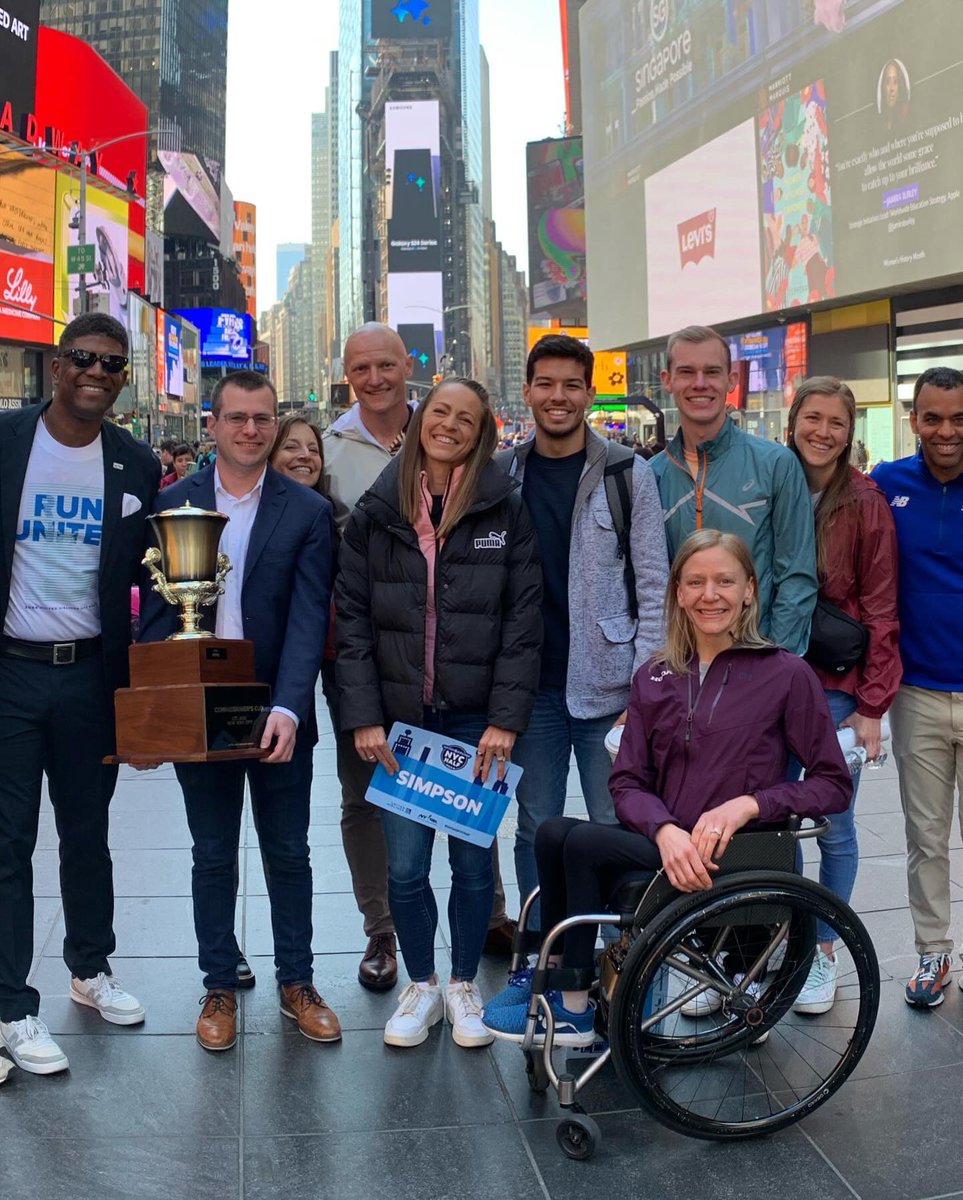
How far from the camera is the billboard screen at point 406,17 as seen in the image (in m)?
148

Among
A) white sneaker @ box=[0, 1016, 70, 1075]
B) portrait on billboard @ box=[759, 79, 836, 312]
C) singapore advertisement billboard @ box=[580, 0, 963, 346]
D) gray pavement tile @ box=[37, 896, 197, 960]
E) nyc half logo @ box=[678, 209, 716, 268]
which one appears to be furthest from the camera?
nyc half logo @ box=[678, 209, 716, 268]

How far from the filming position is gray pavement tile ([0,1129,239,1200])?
2990 mm

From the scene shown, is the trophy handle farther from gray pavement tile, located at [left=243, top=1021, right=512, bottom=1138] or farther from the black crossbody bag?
the black crossbody bag

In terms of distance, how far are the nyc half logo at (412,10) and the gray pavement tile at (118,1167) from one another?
161m

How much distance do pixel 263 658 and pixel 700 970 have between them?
5.41ft

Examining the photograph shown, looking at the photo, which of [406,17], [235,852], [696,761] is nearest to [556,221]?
[235,852]

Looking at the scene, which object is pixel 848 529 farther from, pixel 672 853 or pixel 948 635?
pixel 672 853

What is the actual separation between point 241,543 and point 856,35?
2424cm

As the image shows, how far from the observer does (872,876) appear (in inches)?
213

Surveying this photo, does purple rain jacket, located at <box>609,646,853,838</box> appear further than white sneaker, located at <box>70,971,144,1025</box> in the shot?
No

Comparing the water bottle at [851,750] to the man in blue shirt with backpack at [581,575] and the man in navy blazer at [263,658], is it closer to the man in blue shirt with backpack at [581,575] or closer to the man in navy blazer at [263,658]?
the man in blue shirt with backpack at [581,575]

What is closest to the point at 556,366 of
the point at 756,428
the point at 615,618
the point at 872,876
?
the point at 615,618

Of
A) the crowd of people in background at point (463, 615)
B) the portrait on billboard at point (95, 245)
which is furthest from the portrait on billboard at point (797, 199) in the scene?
the crowd of people in background at point (463, 615)

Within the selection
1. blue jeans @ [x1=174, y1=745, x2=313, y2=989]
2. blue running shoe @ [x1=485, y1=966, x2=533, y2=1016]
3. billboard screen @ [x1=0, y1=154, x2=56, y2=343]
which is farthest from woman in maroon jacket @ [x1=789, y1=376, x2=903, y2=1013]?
billboard screen @ [x1=0, y1=154, x2=56, y2=343]
